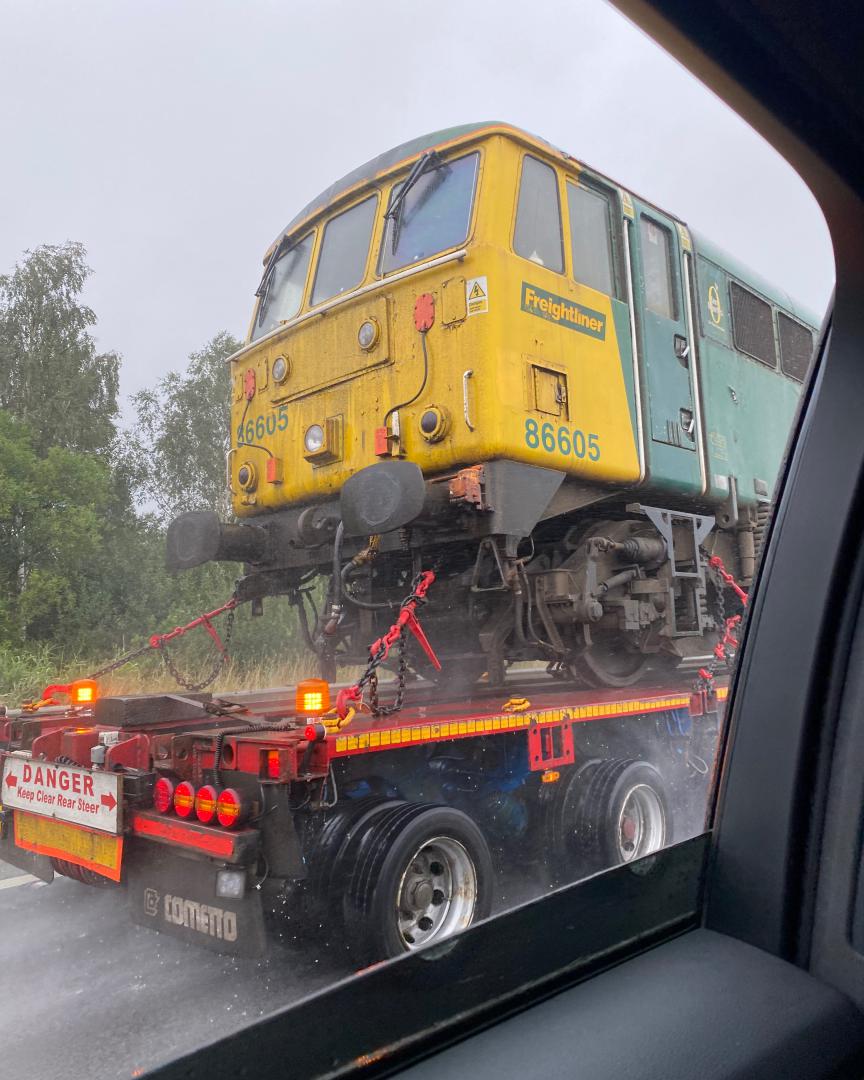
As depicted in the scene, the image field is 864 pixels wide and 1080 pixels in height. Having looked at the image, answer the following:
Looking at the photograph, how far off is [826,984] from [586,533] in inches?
169

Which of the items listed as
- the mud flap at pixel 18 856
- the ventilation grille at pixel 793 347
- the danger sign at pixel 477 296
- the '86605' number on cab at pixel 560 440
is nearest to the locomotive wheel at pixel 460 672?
the '86605' number on cab at pixel 560 440

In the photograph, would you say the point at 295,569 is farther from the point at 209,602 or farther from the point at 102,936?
the point at 102,936

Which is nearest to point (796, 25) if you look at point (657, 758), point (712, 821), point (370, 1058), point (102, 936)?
point (712, 821)

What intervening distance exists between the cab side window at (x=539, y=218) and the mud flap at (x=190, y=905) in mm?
3463

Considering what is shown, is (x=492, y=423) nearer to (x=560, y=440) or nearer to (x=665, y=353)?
(x=560, y=440)

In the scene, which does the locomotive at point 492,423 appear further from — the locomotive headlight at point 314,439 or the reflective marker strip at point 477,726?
the reflective marker strip at point 477,726

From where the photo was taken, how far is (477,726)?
3.93 metres

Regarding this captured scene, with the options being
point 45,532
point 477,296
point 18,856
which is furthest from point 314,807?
point 477,296

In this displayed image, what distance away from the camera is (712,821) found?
5.91ft

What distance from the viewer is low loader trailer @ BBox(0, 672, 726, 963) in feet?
9.74

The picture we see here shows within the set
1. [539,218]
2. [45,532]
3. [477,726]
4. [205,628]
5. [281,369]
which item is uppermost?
[539,218]

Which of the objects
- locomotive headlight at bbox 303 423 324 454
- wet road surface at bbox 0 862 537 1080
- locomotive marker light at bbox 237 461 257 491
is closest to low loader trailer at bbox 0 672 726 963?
wet road surface at bbox 0 862 537 1080

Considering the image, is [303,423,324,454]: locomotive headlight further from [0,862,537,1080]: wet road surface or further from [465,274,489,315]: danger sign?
[0,862,537,1080]: wet road surface

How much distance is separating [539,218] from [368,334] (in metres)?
1.16
